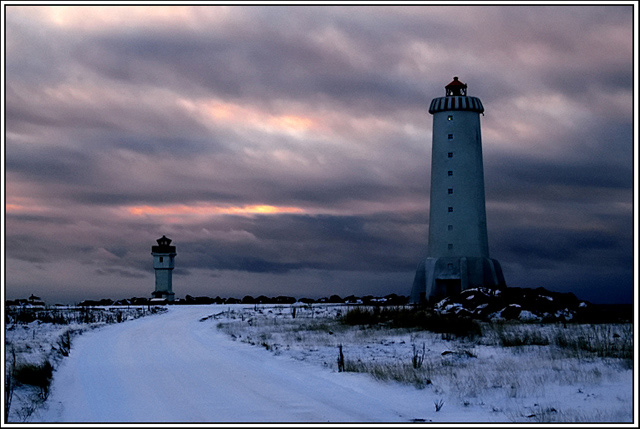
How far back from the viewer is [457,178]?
4978 cm

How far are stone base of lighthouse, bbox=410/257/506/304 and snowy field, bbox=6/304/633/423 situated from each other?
2800cm

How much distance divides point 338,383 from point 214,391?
2.49 metres

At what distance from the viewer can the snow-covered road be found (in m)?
10.3

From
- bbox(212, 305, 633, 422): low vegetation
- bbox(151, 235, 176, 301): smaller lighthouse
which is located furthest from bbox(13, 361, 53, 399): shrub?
bbox(151, 235, 176, 301): smaller lighthouse

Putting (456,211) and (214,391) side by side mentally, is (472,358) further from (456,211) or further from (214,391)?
(456,211)

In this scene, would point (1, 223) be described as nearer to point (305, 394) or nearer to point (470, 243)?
point (305, 394)

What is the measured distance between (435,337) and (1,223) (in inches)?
576

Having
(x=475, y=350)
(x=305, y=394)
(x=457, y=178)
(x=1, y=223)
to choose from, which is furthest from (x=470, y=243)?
(x=1, y=223)

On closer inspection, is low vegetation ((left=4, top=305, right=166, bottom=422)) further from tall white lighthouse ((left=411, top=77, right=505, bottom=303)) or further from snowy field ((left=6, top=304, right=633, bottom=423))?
tall white lighthouse ((left=411, top=77, right=505, bottom=303))

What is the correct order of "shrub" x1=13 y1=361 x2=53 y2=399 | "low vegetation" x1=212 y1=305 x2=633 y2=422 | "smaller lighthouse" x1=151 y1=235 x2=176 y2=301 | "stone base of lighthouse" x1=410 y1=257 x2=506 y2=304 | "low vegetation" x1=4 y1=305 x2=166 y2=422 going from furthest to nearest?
"smaller lighthouse" x1=151 y1=235 x2=176 y2=301 < "stone base of lighthouse" x1=410 y1=257 x2=506 y2=304 < "shrub" x1=13 y1=361 x2=53 y2=399 < "low vegetation" x1=212 y1=305 x2=633 y2=422 < "low vegetation" x1=4 y1=305 x2=166 y2=422

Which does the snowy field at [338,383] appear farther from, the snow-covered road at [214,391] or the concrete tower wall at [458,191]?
the concrete tower wall at [458,191]

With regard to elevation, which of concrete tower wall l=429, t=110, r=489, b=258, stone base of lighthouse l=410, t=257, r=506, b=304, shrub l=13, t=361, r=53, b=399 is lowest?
shrub l=13, t=361, r=53, b=399

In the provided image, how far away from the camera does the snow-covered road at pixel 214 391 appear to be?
33.8ft

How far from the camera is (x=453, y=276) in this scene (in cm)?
4941
